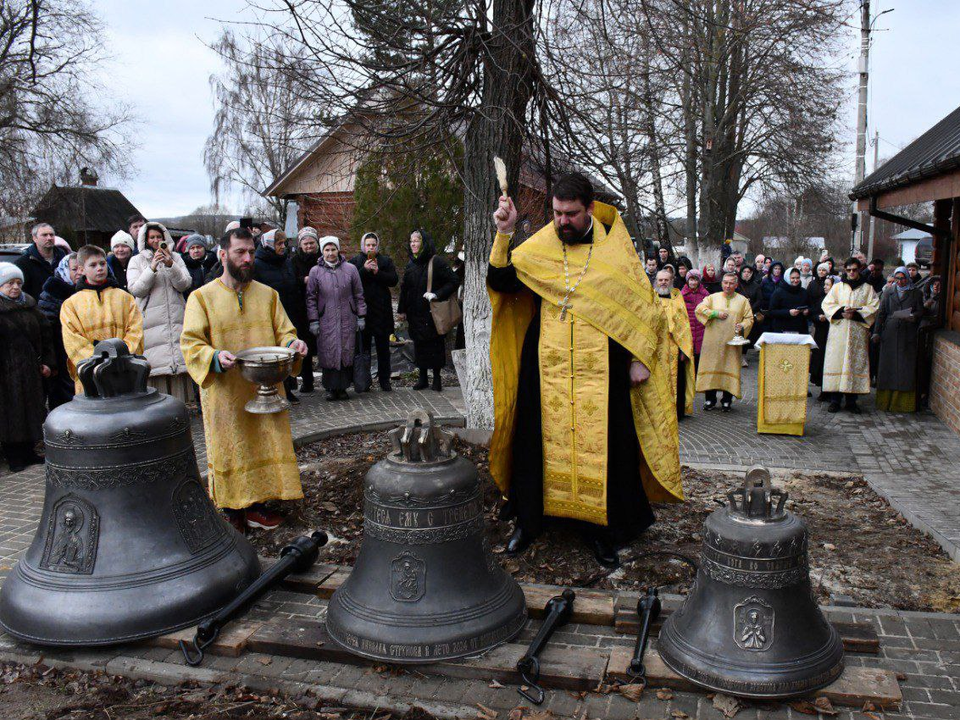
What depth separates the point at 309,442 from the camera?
26.0 ft

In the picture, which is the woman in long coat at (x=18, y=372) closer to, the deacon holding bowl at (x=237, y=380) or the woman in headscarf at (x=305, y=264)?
the woman in headscarf at (x=305, y=264)

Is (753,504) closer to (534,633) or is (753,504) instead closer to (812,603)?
(812,603)

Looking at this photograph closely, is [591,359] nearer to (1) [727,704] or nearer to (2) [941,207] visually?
(1) [727,704]

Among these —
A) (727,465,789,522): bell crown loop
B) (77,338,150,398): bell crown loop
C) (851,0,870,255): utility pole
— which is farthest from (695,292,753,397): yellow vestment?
(851,0,870,255): utility pole

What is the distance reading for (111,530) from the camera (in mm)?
3629

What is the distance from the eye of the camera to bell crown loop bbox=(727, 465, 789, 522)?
10.8ft

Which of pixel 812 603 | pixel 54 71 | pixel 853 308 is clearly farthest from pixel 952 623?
pixel 54 71

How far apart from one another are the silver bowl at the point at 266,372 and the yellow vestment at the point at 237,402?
0.17 metres

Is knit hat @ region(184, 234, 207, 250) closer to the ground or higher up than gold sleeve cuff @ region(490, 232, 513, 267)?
higher up

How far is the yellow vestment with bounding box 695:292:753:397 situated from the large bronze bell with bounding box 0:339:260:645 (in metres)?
7.58

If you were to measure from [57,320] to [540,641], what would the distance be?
6.49 meters

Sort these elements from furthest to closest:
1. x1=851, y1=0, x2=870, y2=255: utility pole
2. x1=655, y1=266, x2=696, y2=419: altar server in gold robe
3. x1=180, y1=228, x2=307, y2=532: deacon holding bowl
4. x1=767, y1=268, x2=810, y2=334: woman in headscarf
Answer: x1=851, y1=0, x2=870, y2=255: utility pole < x1=767, y1=268, x2=810, y2=334: woman in headscarf < x1=655, y1=266, x2=696, y2=419: altar server in gold robe < x1=180, y1=228, x2=307, y2=532: deacon holding bowl

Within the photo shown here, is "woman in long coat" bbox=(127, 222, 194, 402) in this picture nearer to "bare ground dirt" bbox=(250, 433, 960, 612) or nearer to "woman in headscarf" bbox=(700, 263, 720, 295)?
"bare ground dirt" bbox=(250, 433, 960, 612)

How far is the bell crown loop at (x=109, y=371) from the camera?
3617 millimetres
